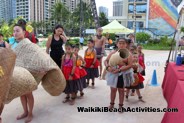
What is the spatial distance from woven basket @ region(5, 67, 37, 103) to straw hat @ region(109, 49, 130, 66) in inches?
54.2

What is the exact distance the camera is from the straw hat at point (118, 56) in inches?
139

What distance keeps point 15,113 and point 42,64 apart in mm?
1148

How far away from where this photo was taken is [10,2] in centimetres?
7562

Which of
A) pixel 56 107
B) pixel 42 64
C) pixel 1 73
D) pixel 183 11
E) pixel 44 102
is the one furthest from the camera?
pixel 183 11

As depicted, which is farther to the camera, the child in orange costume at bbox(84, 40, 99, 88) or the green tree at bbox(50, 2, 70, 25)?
the green tree at bbox(50, 2, 70, 25)

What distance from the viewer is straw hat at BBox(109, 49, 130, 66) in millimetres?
3527

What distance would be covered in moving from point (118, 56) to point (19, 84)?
167 cm

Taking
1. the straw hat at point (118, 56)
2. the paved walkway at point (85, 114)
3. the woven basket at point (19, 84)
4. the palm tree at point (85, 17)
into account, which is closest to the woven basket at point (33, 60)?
the woven basket at point (19, 84)

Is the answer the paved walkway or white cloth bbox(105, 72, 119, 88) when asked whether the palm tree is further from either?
white cloth bbox(105, 72, 119, 88)

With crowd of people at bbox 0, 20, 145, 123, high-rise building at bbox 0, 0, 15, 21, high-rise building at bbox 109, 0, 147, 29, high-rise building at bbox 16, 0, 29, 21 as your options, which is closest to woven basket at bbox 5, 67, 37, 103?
crowd of people at bbox 0, 20, 145, 123

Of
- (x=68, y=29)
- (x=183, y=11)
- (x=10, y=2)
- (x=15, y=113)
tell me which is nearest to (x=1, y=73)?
(x=15, y=113)

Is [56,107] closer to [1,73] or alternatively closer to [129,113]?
[129,113]

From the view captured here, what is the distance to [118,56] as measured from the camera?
354 cm

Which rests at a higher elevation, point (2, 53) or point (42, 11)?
point (42, 11)
